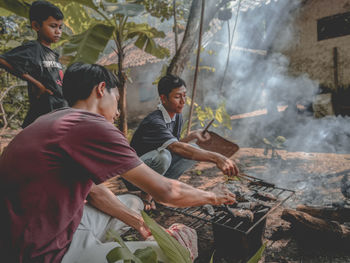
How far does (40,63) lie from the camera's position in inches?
114

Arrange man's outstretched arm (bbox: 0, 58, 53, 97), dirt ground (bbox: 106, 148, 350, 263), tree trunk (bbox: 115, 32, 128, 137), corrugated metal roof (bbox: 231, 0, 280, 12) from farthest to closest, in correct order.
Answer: corrugated metal roof (bbox: 231, 0, 280, 12), tree trunk (bbox: 115, 32, 128, 137), man's outstretched arm (bbox: 0, 58, 53, 97), dirt ground (bbox: 106, 148, 350, 263)

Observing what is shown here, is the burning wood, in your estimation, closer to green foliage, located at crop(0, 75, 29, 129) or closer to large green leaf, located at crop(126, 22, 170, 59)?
large green leaf, located at crop(126, 22, 170, 59)

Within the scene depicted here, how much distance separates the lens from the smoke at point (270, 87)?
711cm

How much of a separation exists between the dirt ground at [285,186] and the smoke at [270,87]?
1.05 m

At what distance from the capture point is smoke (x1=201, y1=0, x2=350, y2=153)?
711 centimetres

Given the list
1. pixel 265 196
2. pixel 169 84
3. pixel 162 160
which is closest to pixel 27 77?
pixel 169 84

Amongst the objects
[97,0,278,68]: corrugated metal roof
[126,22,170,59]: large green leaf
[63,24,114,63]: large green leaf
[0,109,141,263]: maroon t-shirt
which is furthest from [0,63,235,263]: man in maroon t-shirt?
[97,0,278,68]: corrugated metal roof

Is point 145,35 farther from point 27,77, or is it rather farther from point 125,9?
point 27,77

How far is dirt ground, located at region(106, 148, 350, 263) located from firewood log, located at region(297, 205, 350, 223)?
1.05ft

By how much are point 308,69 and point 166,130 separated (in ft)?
24.0

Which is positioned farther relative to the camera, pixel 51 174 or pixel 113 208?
pixel 113 208

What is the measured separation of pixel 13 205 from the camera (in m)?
1.15

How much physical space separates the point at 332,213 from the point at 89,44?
14.4ft

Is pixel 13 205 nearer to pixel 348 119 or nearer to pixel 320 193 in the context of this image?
pixel 320 193
